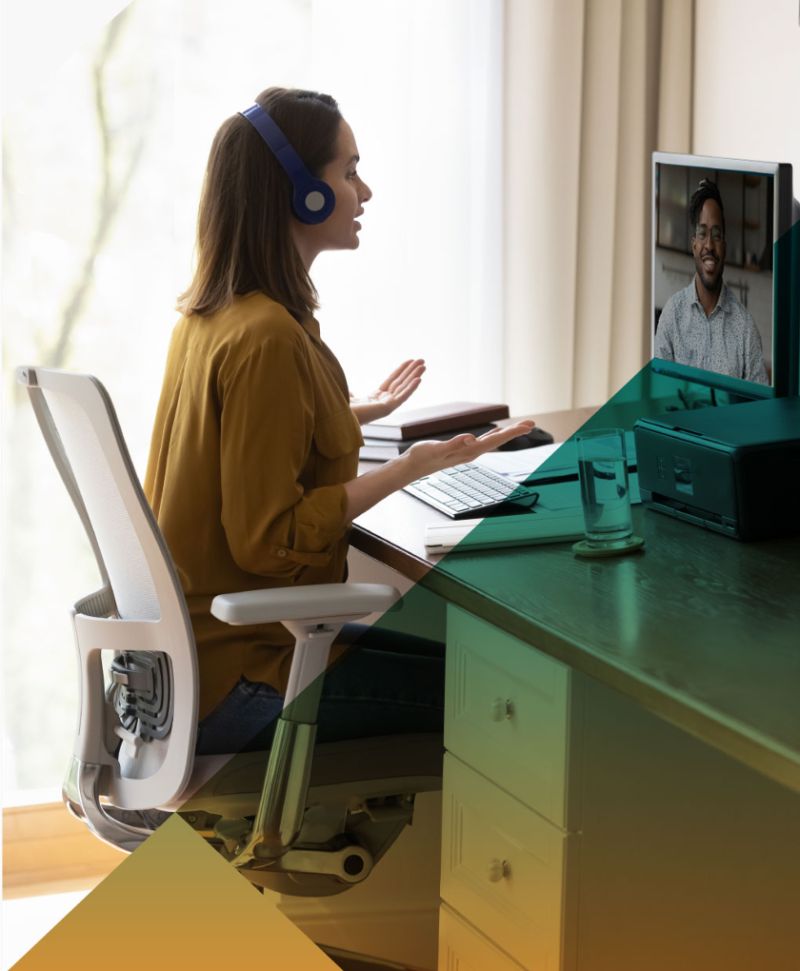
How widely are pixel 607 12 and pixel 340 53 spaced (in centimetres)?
59

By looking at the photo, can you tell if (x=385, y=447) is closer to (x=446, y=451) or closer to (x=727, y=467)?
(x=446, y=451)

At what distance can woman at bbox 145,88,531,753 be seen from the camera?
4.06 feet

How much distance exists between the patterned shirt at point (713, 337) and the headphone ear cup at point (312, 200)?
498 mm

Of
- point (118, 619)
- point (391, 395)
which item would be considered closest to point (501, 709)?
point (118, 619)

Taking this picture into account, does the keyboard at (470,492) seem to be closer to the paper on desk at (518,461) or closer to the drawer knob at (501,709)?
the paper on desk at (518,461)

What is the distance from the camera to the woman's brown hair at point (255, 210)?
1.33m

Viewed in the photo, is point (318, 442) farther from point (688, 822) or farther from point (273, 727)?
point (688, 822)

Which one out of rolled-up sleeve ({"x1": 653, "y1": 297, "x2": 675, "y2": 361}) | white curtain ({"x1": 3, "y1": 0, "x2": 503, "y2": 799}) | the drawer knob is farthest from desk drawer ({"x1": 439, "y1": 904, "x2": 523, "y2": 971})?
white curtain ({"x1": 3, "y1": 0, "x2": 503, "y2": 799})

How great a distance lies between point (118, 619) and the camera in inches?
50.3

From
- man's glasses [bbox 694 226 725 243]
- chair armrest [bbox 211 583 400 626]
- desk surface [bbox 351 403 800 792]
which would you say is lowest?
chair armrest [bbox 211 583 400 626]

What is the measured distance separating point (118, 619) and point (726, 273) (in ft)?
2.82

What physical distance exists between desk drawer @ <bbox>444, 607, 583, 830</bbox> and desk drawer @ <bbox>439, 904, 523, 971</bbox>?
6.3 inches

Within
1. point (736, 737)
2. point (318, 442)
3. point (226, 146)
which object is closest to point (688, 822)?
point (736, 737)

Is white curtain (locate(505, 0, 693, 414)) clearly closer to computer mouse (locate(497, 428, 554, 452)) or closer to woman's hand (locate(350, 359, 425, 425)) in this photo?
woman's hand (locate(350, 359, 425, 425))
